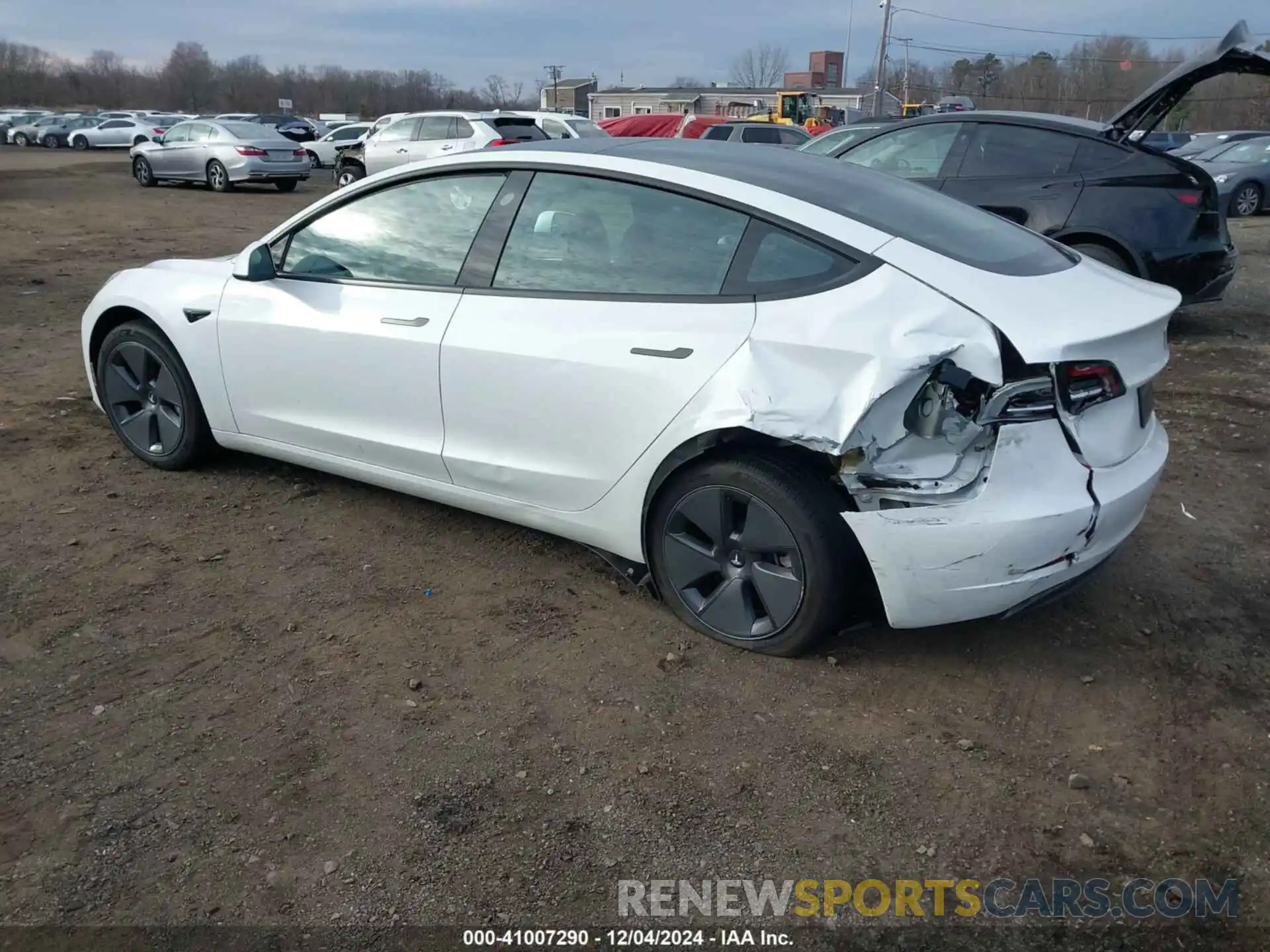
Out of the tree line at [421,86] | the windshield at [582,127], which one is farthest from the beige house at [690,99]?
the windshield at [582,127]

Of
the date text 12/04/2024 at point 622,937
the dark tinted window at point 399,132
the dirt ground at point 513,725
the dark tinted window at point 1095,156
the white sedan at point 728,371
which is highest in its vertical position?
the dark tinted window at point 399,132

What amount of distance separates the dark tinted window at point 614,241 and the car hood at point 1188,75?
16.1 feet

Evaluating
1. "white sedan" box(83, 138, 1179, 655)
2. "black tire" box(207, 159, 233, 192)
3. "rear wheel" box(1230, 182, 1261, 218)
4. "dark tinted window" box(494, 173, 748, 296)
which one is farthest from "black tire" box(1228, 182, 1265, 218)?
"black tire" box(207, 159, 233, 192)

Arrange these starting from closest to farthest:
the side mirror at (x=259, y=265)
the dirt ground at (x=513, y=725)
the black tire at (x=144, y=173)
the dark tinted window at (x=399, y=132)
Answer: the dirt ground at (x=513, y=725) → the side mirror at (x=259, y=265) → the dark tinted window at (x=399, y=132) → the black tire at (x=144, y=173)

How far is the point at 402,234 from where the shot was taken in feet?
12.9

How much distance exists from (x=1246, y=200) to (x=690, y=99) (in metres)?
63.8

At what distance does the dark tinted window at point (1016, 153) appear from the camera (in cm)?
738

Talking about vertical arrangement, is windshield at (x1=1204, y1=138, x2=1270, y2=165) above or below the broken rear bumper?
above

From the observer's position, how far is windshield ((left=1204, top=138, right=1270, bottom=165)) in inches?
707

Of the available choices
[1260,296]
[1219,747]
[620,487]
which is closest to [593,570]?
[620,487]

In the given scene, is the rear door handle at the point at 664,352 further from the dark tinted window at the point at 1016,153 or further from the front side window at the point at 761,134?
the front side window at the point at 761,134

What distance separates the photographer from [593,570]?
394 centimetres

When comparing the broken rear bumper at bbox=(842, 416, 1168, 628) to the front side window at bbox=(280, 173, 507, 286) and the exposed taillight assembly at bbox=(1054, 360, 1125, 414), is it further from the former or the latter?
the front side window at bbox=(280, 173, 507, 286)

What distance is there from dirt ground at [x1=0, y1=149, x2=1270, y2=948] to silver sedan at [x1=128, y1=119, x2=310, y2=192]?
1848 centimetres
